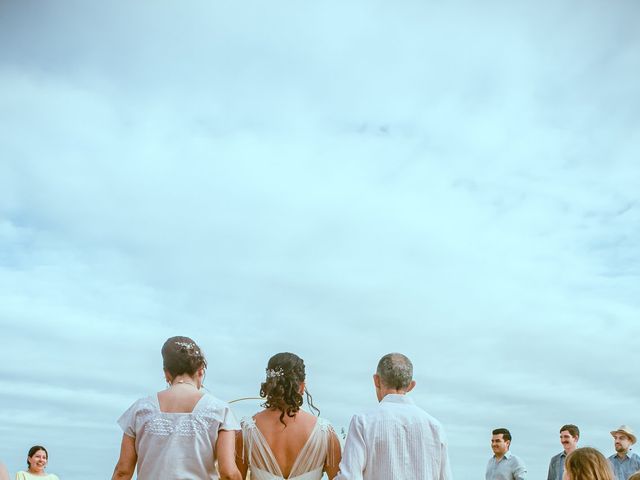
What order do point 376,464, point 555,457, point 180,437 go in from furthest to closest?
1. point 555,457
2. point 376,464
3. point 180,437

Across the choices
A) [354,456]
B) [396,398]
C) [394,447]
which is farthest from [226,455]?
[396,398]

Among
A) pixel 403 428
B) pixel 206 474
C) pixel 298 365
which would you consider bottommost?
pixel 206 474

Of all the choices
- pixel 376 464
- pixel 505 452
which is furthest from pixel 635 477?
pixel 505 452

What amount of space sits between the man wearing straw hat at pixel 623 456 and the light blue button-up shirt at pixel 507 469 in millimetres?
1400

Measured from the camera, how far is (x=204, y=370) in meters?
5.70

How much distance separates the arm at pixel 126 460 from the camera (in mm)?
5562

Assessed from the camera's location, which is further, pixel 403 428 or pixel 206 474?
pixel 403 428

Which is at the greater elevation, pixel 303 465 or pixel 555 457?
pixel 555 457

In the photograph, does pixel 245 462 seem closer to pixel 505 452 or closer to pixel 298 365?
pixel 298 365

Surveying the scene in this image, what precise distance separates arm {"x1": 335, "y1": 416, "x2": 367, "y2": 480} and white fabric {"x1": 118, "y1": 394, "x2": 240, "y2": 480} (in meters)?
0.87

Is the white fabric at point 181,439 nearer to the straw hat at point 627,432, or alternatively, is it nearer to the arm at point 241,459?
the arm at point 241,459

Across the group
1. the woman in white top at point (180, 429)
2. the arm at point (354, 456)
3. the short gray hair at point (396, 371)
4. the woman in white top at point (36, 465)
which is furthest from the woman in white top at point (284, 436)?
the woman in white top at point (36, 465)

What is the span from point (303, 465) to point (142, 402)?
4.25 ft

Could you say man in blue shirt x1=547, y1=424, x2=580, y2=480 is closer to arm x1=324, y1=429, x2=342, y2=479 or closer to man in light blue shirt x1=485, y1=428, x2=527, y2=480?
man in light blue shirt x1=485, y1=428, x2=527, y2=480
